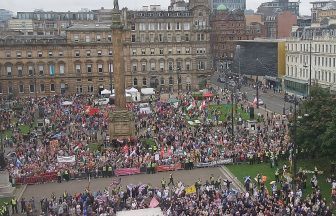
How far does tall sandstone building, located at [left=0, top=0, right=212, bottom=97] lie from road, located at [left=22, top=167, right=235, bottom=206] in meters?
51.1

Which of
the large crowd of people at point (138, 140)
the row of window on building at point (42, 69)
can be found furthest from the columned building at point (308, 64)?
the row of window on building at point (42, 69)

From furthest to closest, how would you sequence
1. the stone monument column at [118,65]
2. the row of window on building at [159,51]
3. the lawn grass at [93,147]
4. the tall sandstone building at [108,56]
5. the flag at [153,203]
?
the row of window on building at [159,51]
the tall sandstone building at [108,56]
the stone monument column at [118,65]
the lawn grass at [93,147]
the flag at [153,203]

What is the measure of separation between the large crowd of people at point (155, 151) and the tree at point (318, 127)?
3075 millimetres

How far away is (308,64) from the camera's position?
83750 mm

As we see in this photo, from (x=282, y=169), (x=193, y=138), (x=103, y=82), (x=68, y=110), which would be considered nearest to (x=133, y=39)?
(x=103, y=82)

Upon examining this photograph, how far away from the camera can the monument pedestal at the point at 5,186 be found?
38562 mm

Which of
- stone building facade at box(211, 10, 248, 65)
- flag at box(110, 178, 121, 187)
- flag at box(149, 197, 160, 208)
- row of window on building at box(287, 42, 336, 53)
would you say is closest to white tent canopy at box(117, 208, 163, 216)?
flag at box(149, 197, 160, 208)

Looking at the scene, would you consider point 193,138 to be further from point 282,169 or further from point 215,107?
point 215,107

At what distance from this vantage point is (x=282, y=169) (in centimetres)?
3991

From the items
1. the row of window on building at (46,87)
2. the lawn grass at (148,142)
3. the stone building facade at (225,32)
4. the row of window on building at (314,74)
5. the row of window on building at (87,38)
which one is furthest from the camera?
the stone building facade at (225,32)

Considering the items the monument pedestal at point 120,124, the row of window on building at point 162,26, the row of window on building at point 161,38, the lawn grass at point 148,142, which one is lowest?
the lawn grass at point 148,142

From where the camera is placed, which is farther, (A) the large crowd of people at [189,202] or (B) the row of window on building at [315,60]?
(B) the row of window on building at [315,60]

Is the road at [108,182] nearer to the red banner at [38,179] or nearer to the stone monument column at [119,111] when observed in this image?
the red banner at [38,179]

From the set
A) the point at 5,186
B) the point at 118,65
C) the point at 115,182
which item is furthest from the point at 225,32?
the point at 5,186
